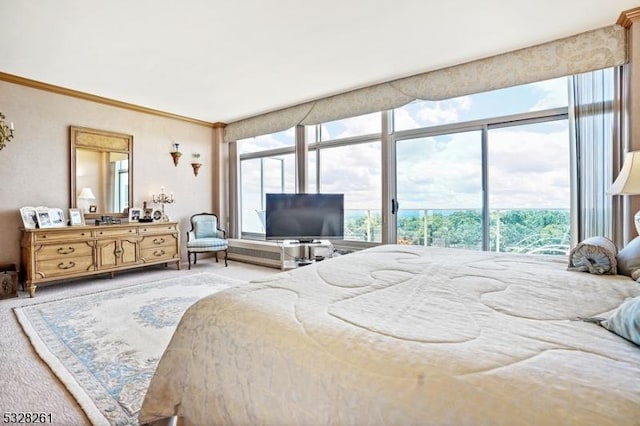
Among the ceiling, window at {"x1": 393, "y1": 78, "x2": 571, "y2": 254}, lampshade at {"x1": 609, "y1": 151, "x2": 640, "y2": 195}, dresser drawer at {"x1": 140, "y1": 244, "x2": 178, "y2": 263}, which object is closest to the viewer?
lampshade at {"x1": 609, "y1": 151, "x2": 640, "y2": 195}

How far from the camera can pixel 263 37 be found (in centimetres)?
296

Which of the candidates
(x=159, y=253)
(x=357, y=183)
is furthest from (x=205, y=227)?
(x=357, y=183)

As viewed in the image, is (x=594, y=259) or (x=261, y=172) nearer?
(x=594, y=259)

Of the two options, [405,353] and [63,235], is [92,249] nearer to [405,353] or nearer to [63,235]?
[63,235]

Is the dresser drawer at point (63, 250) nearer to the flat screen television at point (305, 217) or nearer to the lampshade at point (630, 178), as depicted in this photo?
the flat screen television at point (305, 217)

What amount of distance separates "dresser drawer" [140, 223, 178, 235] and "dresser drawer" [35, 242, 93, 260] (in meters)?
0.73

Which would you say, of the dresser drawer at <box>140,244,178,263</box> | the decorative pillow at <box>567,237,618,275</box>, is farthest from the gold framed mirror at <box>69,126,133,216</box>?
the decorative pillow at <box>567,237,618,275</box>

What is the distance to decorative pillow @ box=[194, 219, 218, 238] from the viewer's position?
18.5ft

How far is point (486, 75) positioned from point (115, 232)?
512 centimetres

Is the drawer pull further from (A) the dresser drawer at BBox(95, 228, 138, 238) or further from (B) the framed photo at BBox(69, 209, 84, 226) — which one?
(B) the framed photo at BBox(69, 209, 84, 226)

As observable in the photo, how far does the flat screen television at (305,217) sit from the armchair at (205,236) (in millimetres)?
1136

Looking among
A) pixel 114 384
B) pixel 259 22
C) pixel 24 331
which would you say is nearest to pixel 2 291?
pixel 24 331

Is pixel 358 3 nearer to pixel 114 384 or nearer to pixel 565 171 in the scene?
pixel 565 171

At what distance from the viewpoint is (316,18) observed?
2.68 metres
